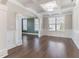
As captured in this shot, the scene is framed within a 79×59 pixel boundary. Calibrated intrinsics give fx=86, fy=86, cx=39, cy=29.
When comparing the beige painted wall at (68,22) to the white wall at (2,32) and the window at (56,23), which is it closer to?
the window at (56,23)

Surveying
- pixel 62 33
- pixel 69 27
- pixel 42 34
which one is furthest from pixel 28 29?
pixel 69 27

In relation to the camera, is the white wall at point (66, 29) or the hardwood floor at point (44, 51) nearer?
the hardwood floor at point (44, 51)

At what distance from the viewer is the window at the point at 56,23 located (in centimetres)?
989

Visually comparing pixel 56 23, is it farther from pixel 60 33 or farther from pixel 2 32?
pixel 2 32

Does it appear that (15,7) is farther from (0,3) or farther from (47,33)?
(47,33)

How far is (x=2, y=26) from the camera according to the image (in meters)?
3.27

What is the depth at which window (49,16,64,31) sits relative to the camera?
32.4 ft

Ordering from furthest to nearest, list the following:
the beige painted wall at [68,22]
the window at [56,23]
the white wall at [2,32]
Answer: the window at [56,23], the beige painted wall at [68,22], the white wall at [2,32]

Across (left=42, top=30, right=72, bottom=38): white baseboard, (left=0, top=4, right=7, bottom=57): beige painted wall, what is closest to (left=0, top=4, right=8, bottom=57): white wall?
(left=0, top=4, right=7, bottom=57): beige painted wall

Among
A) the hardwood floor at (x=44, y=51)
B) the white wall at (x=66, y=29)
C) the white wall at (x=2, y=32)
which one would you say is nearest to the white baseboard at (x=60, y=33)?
the white wall at (x=66, y=29)

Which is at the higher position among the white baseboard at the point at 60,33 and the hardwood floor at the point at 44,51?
the white baseboard at the point at 60,33

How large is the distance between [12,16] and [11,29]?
0.77 m

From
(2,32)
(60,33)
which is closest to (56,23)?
(60,33)

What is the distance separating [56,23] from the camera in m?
10.3
